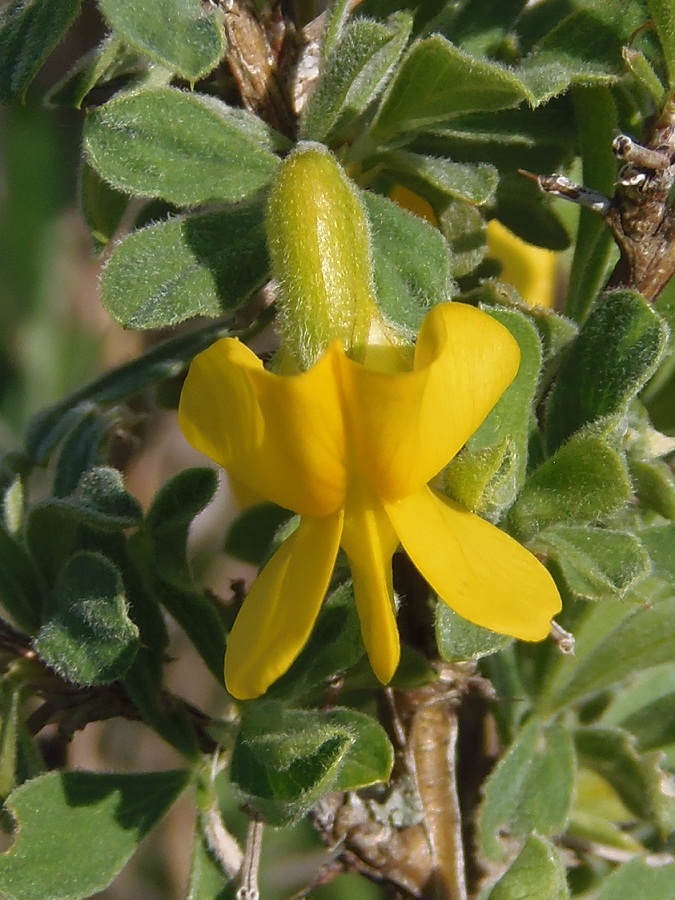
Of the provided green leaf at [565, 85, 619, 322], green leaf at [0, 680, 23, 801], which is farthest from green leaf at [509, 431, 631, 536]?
green leaf at [0, 680, 23, 801]

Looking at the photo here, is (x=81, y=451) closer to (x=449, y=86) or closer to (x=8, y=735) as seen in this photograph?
(x=8, y=735)

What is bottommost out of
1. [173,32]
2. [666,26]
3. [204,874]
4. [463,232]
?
[204,874]

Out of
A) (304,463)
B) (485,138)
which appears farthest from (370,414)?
(485,138)

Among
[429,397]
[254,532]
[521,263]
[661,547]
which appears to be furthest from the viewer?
[521,263]

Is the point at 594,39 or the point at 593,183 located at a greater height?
the point at 594,39

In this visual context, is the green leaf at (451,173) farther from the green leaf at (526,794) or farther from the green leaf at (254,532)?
the green leaf at (526,794)

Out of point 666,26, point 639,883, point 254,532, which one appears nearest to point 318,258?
point 666,26

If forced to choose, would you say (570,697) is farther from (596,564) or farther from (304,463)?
(304,463)
